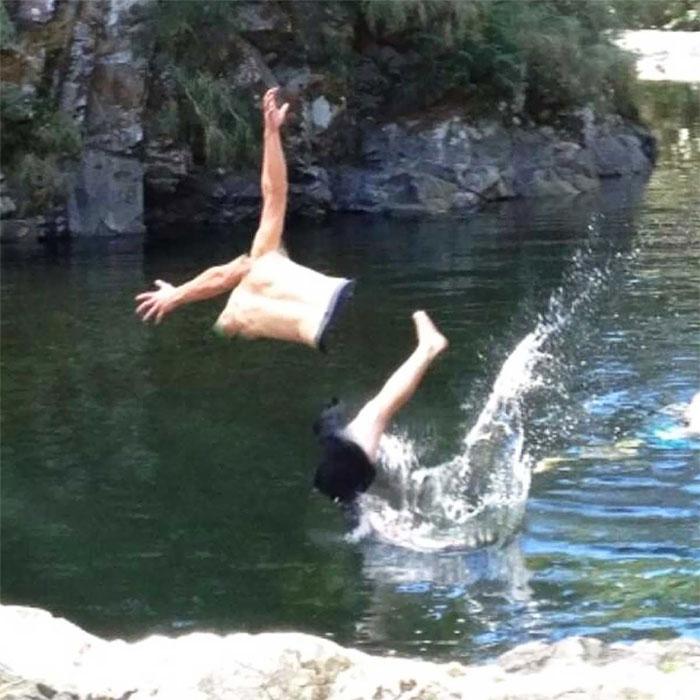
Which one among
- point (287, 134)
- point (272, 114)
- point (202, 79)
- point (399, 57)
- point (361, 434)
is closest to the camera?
point (272, 114)

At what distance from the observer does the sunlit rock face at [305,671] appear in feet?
17.4

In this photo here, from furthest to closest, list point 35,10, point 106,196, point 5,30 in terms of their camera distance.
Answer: point 106,196, point 35,10, point 5,30

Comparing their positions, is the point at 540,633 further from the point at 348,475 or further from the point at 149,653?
the point at 149,653

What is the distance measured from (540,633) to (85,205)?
18.4 meters

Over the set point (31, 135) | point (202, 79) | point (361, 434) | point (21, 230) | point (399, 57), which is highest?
point (399, 57)

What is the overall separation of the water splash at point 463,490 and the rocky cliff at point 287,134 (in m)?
14.1

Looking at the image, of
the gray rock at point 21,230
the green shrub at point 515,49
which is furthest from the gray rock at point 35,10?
the green shrub at point 515,49

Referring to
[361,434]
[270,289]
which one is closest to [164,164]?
[361,434]

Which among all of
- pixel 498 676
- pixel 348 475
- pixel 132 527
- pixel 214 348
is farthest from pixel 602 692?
pixel 214 348

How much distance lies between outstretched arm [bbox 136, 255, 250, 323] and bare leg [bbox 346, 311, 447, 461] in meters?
1.03

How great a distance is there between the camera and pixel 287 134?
27.5 m

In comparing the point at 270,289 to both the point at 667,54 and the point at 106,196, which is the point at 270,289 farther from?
the point at 667,54

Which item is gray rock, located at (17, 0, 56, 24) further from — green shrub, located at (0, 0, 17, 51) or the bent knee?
the bent knee

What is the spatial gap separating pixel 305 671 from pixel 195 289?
296 centimetres
